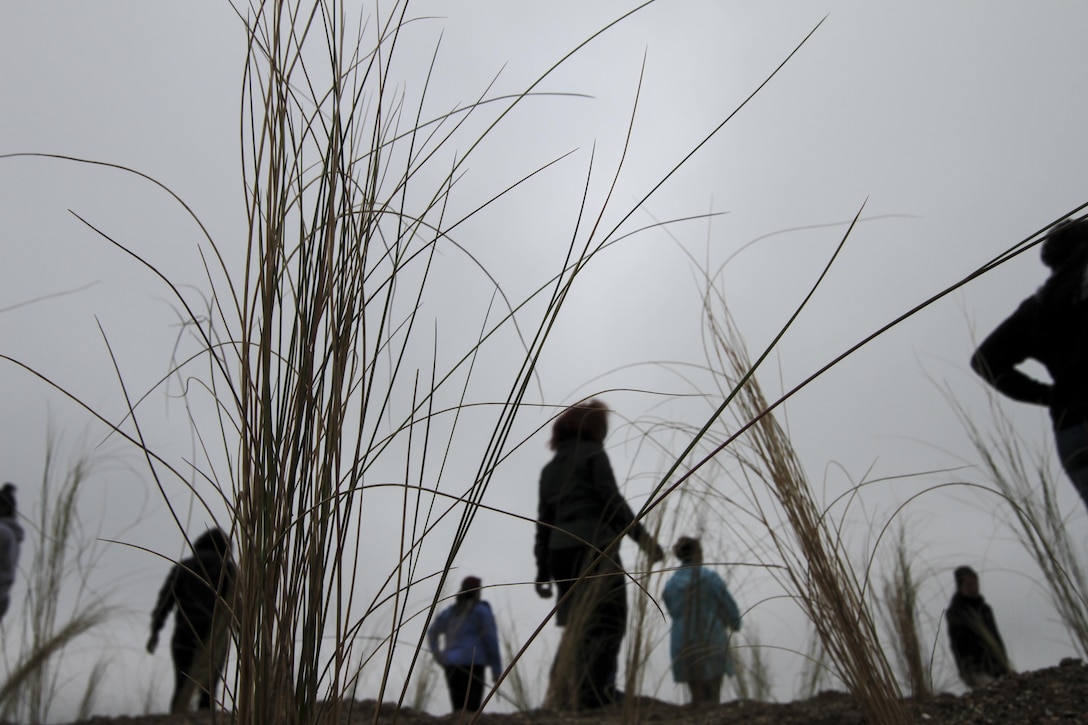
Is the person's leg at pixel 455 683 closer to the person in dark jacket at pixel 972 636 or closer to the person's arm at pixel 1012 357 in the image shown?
the person in dark jacket at pixel 972 636

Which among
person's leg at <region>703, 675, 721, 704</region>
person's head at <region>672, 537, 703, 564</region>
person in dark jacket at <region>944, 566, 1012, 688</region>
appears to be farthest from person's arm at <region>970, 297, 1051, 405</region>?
person's leg at <region>703, 675, 721, 704</region>

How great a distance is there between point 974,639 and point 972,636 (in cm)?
8

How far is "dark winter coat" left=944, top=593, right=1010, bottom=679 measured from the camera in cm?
328

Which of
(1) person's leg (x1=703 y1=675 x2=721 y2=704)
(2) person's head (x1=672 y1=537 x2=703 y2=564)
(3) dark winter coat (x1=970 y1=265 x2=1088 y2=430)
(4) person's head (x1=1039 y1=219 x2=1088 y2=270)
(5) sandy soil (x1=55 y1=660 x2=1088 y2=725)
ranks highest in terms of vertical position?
(4) person's head (x1=1039 y1=219 x2=1088 y2=270)

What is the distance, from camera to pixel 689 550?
2475mm

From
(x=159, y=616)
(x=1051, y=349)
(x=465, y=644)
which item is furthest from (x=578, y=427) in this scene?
(x=159, y=616)

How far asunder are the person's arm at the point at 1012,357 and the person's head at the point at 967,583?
280 cm

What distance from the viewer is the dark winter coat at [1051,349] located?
2143 millimetres

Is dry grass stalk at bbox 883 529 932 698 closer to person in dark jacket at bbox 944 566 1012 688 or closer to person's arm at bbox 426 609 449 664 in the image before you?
person in dark jacket at bbox 944 566 1012 688

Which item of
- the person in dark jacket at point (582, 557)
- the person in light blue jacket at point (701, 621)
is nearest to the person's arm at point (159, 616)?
the person in dark jacket at point (582, 557)

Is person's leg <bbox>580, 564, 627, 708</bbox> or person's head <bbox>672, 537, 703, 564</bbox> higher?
person's head <bbox>672, 537, 703, 564</bbox>

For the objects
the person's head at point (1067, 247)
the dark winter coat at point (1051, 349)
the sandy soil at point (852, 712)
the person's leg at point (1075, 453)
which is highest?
the person's head at point (1067, 247)

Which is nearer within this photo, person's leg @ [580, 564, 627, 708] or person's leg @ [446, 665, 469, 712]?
person's leg @ [580, 564, 627, 708]

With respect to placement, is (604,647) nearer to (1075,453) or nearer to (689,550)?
(689,550)
